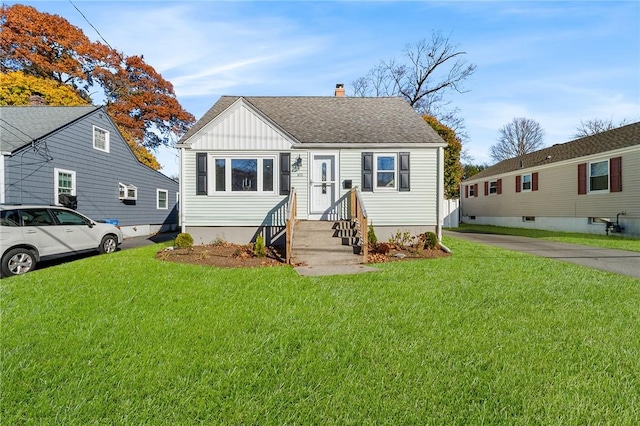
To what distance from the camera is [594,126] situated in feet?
111

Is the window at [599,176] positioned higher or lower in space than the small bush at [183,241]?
higher

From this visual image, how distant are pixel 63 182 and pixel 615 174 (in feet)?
77.8

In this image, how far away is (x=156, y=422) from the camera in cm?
210

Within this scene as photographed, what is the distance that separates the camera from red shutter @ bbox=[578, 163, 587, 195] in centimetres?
1552

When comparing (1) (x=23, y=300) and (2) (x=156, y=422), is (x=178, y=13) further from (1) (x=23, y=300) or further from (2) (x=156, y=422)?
(2) (x=156, y=422)

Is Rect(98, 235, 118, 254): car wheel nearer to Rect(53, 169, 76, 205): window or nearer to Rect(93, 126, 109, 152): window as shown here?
Rect(53, 169, 76, 205): window

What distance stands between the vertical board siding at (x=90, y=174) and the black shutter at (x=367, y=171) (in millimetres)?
11485

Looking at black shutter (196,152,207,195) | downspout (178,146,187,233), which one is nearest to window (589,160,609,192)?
black shutter (196,152,207,195)

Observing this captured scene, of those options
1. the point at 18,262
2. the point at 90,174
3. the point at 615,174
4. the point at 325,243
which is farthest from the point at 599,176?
the point at 90,174

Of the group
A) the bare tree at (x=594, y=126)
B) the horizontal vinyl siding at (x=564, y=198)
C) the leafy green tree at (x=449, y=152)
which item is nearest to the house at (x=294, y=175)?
the horizontal vinyl siding at (x=564, y=198)

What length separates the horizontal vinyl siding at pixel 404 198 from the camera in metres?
10.7

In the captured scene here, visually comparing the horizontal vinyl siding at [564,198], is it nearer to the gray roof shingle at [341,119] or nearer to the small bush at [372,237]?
the gray roof shingle at [341,119]

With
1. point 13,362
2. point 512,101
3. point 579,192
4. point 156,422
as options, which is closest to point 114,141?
point 13,362

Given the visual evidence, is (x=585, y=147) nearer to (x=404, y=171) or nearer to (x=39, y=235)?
(x=404, y=171)
